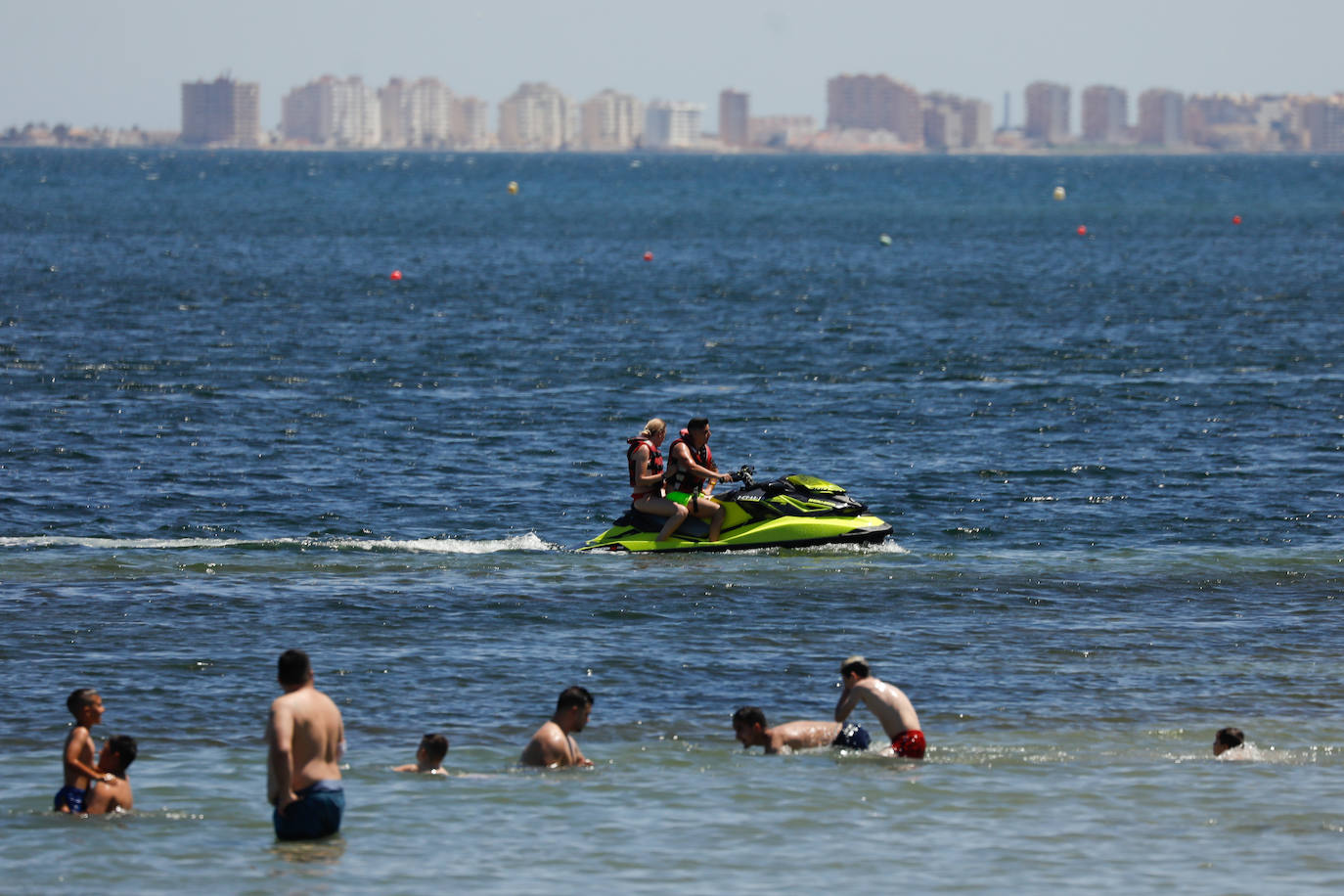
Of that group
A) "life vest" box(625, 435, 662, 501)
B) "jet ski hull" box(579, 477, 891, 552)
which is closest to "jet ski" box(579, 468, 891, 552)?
"jet ski hull" box(579, 477, 891, 552)

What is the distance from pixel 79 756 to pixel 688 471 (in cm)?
1055

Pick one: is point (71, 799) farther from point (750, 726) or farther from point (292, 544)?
point (292, 544)

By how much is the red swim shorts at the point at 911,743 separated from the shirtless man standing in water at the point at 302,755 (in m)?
5.16

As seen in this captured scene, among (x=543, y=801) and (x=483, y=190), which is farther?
(x=483, y=190)

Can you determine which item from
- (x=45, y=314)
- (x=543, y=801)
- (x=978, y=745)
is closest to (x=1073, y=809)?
(x=978, y=745)

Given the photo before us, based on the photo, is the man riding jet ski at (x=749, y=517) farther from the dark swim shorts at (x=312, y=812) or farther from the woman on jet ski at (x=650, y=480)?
the dark swim shorts at (x=312, y=812)

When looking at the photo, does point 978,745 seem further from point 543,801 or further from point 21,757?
point 21,757

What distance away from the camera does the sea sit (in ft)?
44.7

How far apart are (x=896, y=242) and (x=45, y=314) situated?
54.8 m

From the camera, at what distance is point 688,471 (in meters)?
22.9

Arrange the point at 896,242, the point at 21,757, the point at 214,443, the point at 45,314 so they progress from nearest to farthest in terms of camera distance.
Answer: the point at 21,757, the point at 214,443, the point at 45,314, the point at 896,242

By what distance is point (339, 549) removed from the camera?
2400 centimetres

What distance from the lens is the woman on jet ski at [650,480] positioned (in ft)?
74.9

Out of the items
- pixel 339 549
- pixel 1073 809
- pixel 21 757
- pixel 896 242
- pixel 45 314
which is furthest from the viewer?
pixel 896 242
